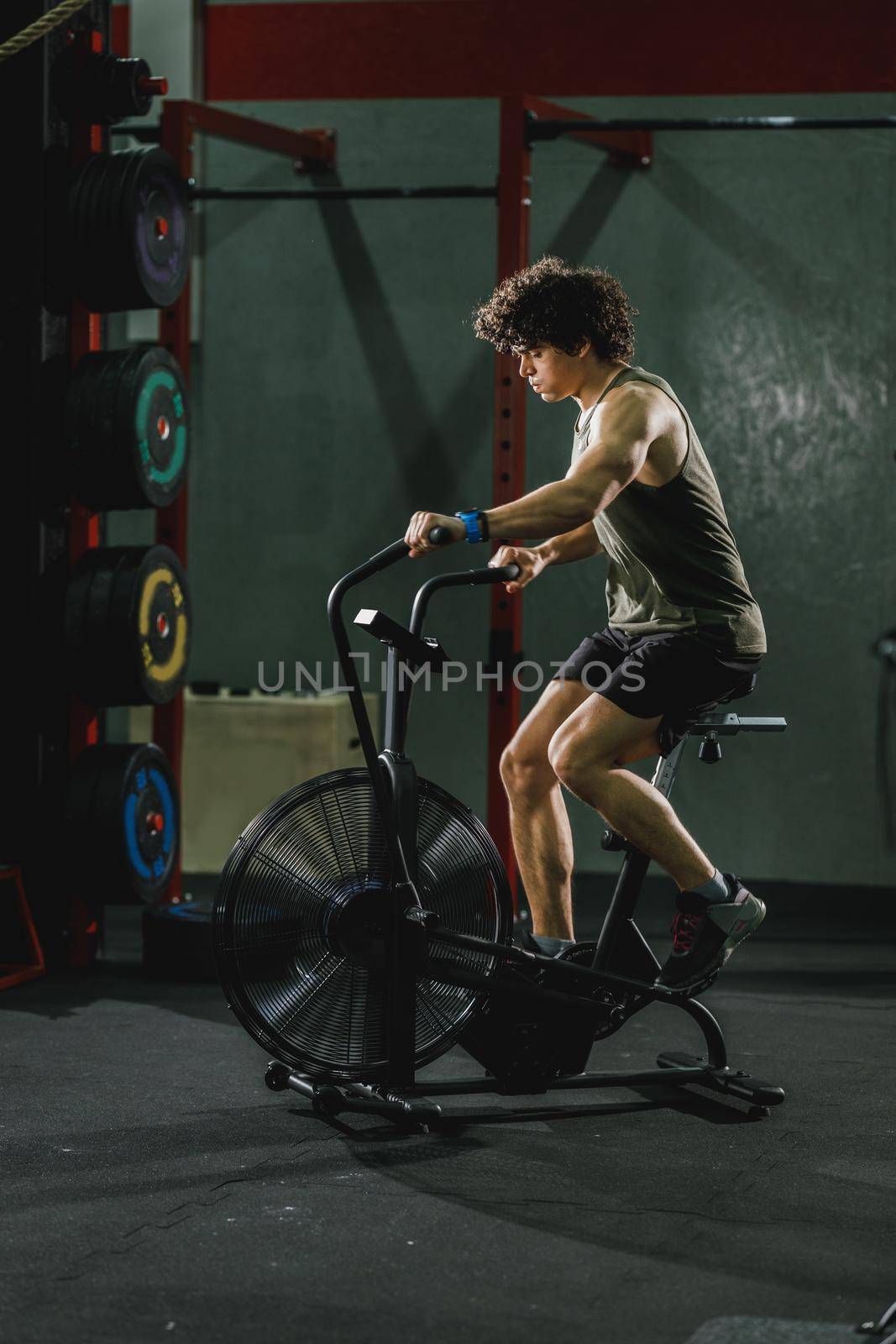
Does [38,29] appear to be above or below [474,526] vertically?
above

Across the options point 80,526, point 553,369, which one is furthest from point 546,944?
point 80,526

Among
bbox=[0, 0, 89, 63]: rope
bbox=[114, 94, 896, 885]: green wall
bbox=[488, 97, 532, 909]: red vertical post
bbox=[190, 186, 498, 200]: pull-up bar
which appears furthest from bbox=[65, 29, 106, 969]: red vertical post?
bbox=[114, 94, 896, 885]: green wall

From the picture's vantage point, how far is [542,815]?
125 inches

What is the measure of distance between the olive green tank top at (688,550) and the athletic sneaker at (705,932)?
1.56 ft

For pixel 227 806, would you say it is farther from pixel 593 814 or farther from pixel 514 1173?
pixel 514 1173

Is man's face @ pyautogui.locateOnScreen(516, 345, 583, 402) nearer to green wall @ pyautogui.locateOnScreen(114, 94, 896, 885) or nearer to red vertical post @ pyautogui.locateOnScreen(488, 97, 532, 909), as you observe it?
red vertical post @ pyautogui.locateOnScreen(488, 97, 532, 909)

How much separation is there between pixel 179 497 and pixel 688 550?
208cm

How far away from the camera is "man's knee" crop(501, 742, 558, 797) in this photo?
316 centimetres

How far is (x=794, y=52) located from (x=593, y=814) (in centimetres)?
291

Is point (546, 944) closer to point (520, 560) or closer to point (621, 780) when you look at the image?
point (621, 780)

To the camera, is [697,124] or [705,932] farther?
[697,124]

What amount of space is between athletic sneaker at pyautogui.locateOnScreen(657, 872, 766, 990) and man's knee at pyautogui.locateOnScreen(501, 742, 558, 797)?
0.34 m

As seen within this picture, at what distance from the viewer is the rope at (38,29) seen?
325 cm

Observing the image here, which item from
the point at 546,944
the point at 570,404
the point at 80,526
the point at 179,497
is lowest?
the point at 546,944
